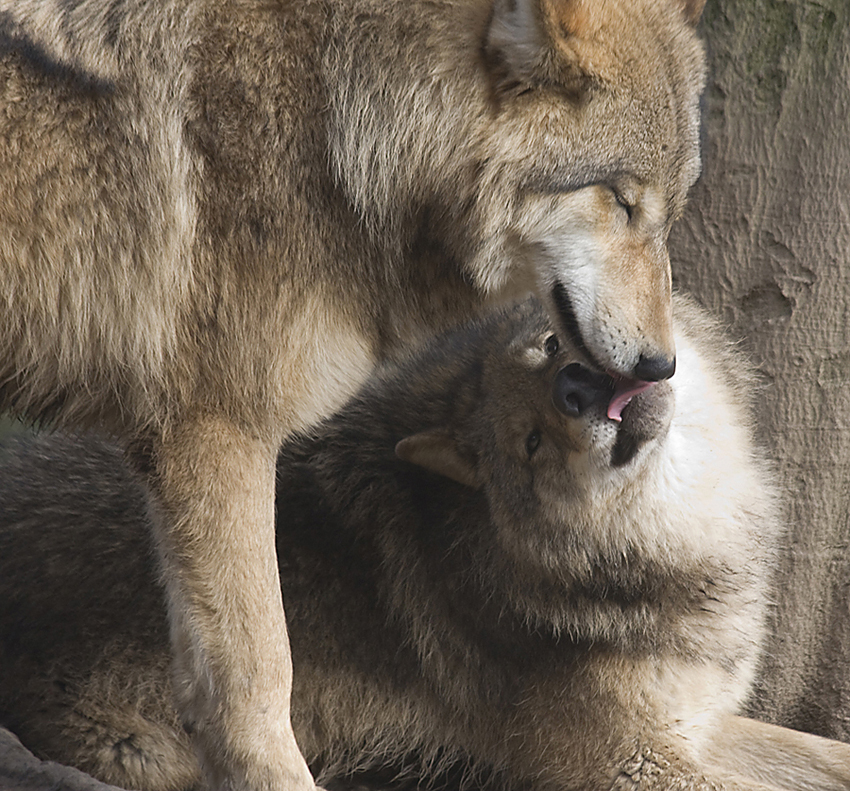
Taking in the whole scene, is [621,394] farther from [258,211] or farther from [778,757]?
[778,757]

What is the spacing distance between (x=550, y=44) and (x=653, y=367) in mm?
972

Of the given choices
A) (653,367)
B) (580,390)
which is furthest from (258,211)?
(580,390)

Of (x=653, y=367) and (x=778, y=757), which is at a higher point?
(x=653, y=367)

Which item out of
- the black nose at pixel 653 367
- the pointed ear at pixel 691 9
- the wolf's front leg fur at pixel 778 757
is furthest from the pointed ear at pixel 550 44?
the wolf's front leg fur at pixel 778 757

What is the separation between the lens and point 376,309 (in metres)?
3.17

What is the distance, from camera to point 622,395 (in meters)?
3.51

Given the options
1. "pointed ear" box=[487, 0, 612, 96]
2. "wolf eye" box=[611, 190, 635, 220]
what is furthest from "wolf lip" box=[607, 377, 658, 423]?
"pointed ear" box=[487, 0, 612, 96]

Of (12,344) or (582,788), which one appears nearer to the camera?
(12,344)

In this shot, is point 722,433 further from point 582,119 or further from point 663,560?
point 582,119

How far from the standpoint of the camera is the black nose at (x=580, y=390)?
361 centimetres

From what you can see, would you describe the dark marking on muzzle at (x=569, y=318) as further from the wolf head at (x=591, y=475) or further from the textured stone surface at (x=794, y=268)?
the textured stone surface at (x=794, y=268)

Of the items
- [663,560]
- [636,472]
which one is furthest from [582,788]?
[636,472]

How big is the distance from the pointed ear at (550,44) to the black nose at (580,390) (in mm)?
1081

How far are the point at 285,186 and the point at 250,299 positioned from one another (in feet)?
1.14
